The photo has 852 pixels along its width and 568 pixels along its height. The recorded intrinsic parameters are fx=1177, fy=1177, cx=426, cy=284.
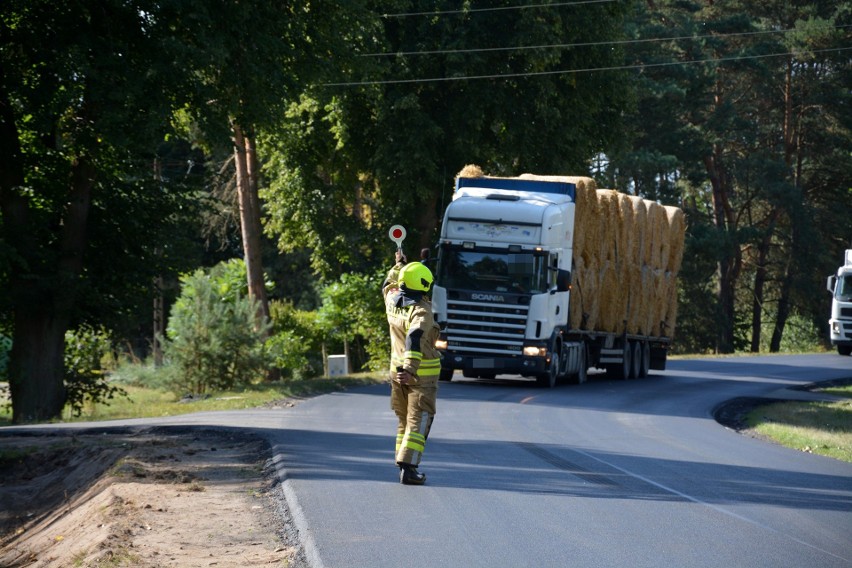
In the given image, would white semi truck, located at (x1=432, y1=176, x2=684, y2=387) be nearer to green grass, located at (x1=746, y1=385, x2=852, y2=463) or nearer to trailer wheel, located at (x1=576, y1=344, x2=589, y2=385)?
trailer wheel, located at (x1=576, y1=344, x2=589, y2=385)

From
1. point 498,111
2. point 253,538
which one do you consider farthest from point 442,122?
point 253,538

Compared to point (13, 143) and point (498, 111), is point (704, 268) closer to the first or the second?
point (498, 111)

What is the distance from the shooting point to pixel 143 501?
416 inches

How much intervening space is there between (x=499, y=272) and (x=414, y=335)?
13157mm

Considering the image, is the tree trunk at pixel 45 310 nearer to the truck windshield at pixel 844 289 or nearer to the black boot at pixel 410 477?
the black boot at pixel 410 477

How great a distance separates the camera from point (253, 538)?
8.94m

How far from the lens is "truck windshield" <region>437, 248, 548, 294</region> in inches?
941

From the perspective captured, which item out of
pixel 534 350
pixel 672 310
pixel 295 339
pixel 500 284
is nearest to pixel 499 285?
pixel 500 284

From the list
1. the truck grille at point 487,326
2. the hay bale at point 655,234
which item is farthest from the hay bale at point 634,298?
the truck grille at point 487,326

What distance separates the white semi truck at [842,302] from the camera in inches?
1663

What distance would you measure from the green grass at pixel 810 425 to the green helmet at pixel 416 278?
25.7 feet

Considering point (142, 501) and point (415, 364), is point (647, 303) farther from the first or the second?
point (142, 501)

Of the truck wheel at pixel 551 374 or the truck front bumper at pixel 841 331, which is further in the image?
the truck front bumper at pixel 841 331

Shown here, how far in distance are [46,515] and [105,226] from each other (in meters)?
12.3
